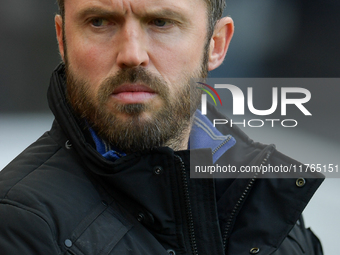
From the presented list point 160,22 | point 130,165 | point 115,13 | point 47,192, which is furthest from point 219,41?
point 47,192

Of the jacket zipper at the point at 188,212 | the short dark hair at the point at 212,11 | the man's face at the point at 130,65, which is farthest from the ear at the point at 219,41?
the jacket zipper at the point at 188,212

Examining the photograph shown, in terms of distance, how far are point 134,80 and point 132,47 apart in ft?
0.29

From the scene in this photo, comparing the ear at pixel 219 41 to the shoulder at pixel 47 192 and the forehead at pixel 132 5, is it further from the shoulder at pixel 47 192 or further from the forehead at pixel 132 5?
the shoulder at pixel 47 192

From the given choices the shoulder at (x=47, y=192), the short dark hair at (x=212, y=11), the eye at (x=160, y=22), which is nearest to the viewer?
the shoulder at (x=47, y=192)

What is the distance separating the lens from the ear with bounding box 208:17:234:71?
1.46 metres

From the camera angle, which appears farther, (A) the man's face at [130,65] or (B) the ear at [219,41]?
(B) the ear at [219,41]

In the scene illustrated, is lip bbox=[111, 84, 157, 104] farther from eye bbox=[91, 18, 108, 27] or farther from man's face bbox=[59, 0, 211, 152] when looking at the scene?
eye bbox=[91, 18, 108, 27]

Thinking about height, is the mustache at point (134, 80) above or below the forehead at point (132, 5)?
below

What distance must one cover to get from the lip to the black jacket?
0.14m

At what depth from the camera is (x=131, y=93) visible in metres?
1.11

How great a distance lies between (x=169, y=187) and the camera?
3.46 feet

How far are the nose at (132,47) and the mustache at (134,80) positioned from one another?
0.02 m

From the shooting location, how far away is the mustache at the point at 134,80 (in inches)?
43.1

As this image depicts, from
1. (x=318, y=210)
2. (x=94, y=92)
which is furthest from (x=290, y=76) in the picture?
(x=94, y=92)
